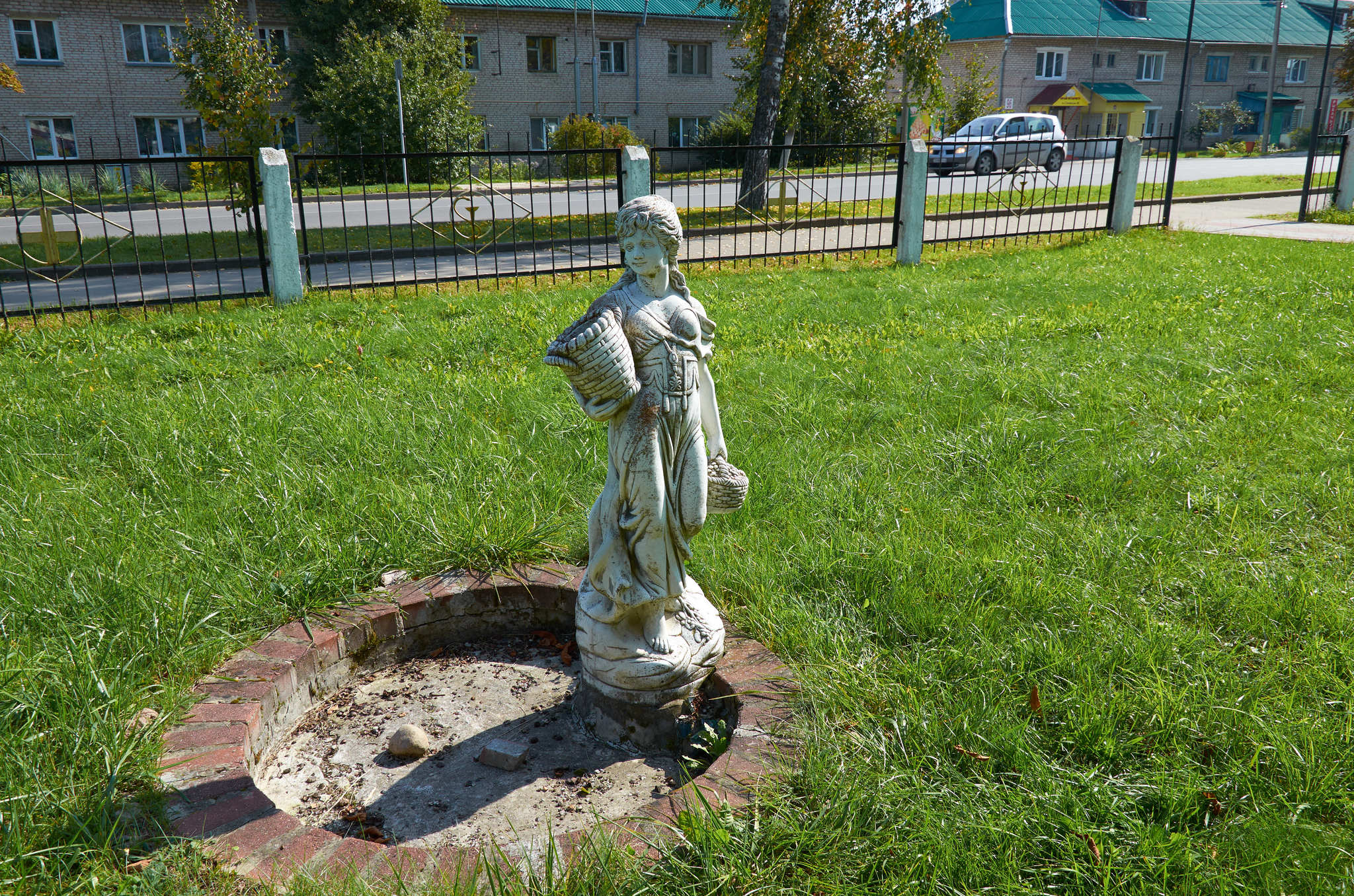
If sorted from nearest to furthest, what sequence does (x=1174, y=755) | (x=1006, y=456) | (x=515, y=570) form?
(x=1174, y=755) → (x=515, y=570) → (x=1006, y=456)

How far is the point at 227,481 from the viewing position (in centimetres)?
435

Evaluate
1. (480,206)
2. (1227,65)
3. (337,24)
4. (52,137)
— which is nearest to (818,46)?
(480,206)

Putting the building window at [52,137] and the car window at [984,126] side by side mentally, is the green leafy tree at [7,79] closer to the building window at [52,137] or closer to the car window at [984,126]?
the building window at [52,137]

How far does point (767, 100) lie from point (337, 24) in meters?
16.1

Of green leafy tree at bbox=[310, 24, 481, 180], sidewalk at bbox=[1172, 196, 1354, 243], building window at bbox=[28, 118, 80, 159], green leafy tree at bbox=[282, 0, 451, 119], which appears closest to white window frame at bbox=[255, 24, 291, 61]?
green leafy tree at bbox=[282, 0, 451, 119]

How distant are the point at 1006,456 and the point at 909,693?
2258 millimetres

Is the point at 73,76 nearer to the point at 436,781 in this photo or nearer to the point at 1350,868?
the point at 436,781

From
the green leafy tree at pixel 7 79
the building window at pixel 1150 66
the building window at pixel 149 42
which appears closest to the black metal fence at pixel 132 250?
the green leafy tree at pixel 7 79

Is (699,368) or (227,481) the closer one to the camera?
(699,368)

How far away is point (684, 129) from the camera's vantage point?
34.0m

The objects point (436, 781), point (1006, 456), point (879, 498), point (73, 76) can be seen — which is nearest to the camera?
point (436, 781)

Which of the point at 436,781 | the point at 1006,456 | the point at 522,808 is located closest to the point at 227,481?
the point at 436,781

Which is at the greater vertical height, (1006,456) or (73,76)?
(73,76)

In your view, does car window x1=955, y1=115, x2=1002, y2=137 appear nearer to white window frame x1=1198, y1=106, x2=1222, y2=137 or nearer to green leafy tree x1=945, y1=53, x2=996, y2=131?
green leafy tree x1=945, y1=53, x2=996, y2=131
